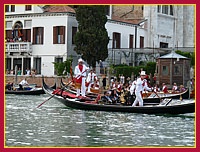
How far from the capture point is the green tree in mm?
22656


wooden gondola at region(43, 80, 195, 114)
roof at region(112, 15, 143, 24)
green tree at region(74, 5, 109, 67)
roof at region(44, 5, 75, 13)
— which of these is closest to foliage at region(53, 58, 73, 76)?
green tree at region(74, 5, 109, 67)

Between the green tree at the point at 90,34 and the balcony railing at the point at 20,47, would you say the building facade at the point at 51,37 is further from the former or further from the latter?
the green tree at the point at 90,34

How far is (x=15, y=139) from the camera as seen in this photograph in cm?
756

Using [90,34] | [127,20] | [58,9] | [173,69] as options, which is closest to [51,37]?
[58,9]

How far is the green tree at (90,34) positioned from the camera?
22656 millimetres

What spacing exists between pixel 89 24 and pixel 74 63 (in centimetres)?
225

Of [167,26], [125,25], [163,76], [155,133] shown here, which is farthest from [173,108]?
[167,26]

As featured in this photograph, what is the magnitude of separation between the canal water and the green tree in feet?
34.5

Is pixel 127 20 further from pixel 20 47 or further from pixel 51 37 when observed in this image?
pixel 20 47

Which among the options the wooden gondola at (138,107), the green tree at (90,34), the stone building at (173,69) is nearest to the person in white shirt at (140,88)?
the wooden gondola at (138,107)

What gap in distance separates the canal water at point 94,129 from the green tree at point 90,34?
1052 centimetres

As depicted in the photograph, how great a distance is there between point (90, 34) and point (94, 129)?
13887 mm

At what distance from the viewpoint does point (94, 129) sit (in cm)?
902

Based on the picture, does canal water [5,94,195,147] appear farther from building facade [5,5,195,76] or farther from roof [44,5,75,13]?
roof [44,5,75,13]
